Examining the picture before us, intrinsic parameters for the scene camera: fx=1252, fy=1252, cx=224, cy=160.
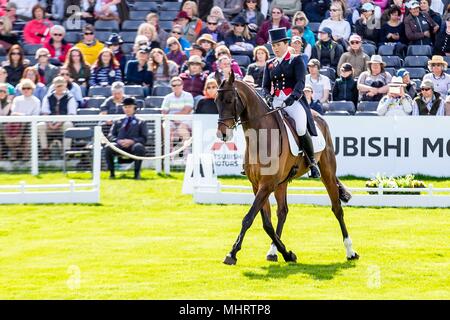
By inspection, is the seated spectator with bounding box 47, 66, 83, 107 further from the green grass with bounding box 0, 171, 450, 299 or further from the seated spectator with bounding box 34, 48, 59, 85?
the green grass with bounding box 0, 171, 450, 299

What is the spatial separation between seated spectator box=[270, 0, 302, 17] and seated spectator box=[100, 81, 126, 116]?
4824 mm

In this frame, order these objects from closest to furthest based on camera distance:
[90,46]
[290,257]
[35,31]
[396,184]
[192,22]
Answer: [290,257], [396,184], [90,46], [192,22], [35,31]

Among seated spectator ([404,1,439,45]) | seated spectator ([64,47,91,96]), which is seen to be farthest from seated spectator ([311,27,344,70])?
seated spectator ([64,47,91,96])

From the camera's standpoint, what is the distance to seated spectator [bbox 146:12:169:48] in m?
26.7

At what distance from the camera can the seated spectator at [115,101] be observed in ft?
77.8

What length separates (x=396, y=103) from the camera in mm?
22875

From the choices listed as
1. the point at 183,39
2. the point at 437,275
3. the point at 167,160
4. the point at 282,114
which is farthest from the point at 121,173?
the point at 437,275

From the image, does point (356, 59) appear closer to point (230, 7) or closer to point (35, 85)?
point (230, 7)

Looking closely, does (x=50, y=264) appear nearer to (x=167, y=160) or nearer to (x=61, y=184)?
(x=61, y=184)

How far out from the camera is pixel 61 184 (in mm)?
21297

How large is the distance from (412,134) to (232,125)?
8190 millimetres

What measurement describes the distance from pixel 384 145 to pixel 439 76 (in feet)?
7.19

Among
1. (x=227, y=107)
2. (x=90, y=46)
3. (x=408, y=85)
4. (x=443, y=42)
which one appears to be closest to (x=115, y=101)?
(x=90, y=46)
